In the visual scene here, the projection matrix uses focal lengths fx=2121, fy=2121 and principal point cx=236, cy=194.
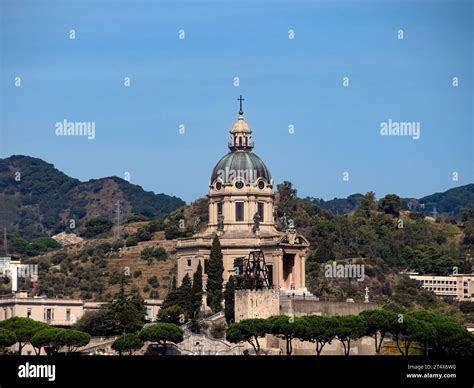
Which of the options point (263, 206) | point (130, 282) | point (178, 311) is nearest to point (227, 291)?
point (178, 311)

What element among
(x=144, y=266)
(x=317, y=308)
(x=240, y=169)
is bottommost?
(x=317, y=308)

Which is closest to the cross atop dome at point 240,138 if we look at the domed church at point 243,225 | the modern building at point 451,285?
the domed church at point 243,225

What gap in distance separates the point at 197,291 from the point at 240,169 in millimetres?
12896

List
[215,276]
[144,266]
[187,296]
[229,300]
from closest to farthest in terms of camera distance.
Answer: [229,300]
[187,296]
[215,276]
[144,266]

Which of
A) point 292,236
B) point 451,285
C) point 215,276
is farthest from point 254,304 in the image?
point 451,285

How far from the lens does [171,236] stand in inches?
6609

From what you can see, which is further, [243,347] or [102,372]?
[243,347]

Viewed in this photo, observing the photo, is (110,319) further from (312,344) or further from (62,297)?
(62,297)

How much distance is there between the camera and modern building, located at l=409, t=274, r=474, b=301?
6890 inches

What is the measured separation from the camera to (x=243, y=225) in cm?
14112

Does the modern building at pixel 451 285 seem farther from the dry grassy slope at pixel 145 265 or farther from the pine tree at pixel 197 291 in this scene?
the pine tree at pixel 197 291

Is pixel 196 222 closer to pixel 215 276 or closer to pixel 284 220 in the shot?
pixel 284 220

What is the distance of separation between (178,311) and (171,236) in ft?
128

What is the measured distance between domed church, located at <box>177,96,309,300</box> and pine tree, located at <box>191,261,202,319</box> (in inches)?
110
